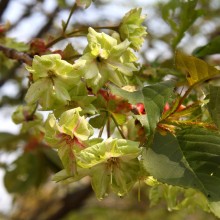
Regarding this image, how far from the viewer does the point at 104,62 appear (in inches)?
42.0

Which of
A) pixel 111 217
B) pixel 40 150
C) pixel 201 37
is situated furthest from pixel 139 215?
pixel 40 150

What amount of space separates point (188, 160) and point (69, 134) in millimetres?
247

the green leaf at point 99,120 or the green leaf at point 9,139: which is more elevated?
the green leaf at point 99,120

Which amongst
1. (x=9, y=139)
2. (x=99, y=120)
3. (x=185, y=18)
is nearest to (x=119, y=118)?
(x=99, y=120)

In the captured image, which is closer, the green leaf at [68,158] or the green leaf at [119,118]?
the green leaf at [68,158]

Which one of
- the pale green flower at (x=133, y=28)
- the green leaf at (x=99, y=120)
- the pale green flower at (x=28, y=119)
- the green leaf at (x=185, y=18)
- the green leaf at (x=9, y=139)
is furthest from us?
the green leaf at (x=9, y=139)

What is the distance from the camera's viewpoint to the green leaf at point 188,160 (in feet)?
3.10

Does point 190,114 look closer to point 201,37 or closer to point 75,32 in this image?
point 75,32

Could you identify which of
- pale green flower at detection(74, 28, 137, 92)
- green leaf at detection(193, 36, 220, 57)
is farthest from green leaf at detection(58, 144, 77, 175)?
green leaf at detection(193, 36, 220, 57)

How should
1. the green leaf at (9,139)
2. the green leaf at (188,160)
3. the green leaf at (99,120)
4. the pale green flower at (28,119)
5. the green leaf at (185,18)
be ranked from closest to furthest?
the green leaf at (188,160), the green leaf at (99,120), the pale green flower at (28,119), the green leaf at (185,18), the green leaf at (9,139)

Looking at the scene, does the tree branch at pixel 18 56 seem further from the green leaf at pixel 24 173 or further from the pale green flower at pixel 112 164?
the green leaf at pixel 24 173

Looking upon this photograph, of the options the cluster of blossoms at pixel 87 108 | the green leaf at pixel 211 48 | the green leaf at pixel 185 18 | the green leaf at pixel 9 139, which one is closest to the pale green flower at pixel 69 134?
the cluster of blossoms at pixel 87 108

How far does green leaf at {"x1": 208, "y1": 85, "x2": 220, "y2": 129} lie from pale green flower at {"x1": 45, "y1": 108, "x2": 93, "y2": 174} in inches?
9.7

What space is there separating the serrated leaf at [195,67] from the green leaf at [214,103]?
32 mm
